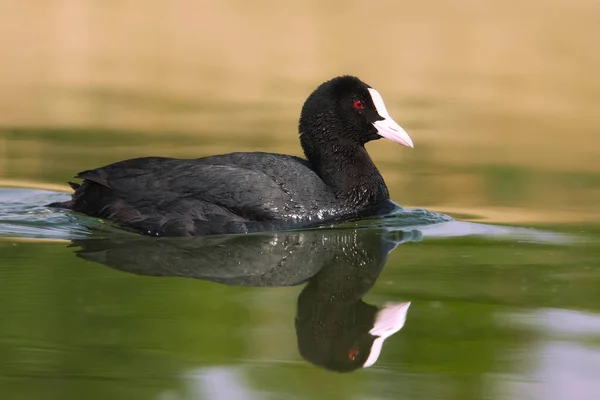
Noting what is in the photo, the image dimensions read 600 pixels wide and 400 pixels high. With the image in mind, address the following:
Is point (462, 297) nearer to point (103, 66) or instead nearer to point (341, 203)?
point (341, 203)

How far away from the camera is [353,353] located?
15.1ft

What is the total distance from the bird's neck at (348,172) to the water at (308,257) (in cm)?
26

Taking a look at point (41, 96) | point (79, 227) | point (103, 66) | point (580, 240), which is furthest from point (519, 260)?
point (103, 66)

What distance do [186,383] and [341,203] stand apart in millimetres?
3668

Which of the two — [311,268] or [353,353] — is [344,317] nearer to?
[353,353]

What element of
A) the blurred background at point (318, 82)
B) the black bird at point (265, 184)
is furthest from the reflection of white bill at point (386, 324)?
the blurred background at point (318, 82)

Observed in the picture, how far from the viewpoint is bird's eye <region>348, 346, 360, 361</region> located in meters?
4.54

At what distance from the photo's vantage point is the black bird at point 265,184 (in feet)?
23.5

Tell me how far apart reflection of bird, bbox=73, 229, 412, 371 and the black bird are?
188mm

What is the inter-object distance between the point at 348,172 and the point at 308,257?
1470 mm

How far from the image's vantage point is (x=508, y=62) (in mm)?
17781

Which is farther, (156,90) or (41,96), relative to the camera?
(156,90)

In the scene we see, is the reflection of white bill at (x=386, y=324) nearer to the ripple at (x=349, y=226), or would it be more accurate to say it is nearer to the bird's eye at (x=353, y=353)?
the bird's eye at (x=353, y=353)

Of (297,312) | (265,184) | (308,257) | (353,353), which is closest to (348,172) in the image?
(265,184)
